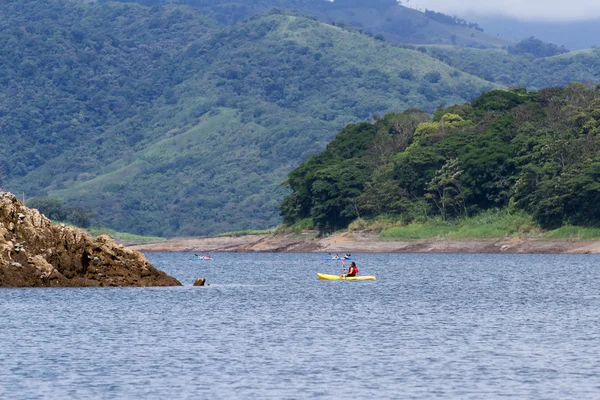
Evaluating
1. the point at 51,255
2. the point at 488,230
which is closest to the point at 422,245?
the point at 488,230

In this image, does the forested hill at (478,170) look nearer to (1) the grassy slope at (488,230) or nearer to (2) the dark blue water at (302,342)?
(1) the grassy slope at (488,230)

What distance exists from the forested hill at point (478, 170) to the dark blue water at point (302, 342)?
64155 mm

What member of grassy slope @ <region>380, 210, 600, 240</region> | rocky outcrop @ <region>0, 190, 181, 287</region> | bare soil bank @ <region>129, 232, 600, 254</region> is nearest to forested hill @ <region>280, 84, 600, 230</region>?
grassy slope @ <region>380, 210, 600, 240</region>

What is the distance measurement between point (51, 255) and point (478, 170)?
96711mm

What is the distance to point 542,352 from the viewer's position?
49.9 m

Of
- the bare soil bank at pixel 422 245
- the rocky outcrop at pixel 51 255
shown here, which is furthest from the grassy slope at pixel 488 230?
the rocky outcrop at pixel 51 255

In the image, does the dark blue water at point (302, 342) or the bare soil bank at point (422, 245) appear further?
the bare soil bank at point (422, 245)

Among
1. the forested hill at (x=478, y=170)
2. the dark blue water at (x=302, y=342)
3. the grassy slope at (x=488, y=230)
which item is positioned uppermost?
the forested hill at (x=478, y=170)

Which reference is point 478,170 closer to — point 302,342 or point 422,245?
point 422,245

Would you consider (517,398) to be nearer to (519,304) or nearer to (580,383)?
(580,383)

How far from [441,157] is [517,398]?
135 metres

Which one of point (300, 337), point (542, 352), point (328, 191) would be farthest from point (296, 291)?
point (328, 191)

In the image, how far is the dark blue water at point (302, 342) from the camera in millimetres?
41781

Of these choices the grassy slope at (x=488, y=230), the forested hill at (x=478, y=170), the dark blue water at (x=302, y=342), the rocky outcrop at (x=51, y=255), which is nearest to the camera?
the dark blue water at (x=302, y=342)
